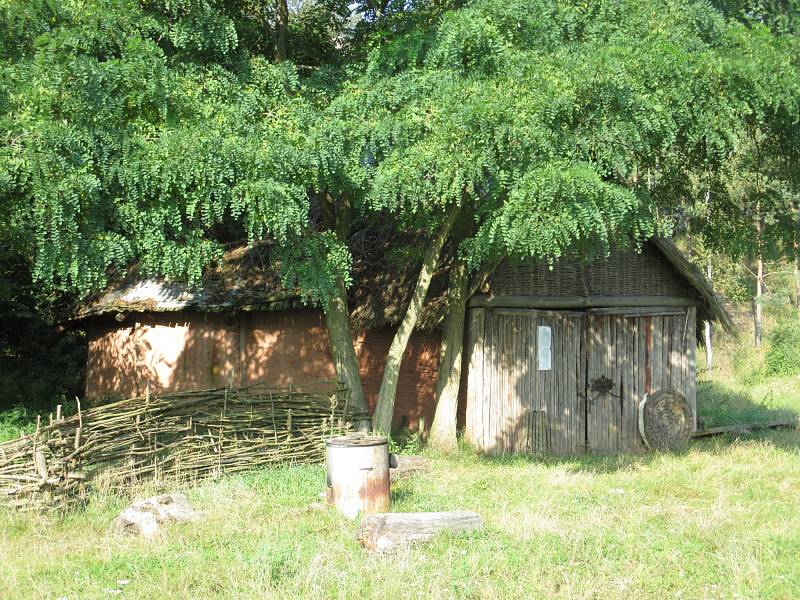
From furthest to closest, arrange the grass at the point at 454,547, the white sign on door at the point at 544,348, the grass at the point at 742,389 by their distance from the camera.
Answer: the grass at the point at 742,389 < the white sign on door at the point at 544,348 < the grass at the point at 454,547

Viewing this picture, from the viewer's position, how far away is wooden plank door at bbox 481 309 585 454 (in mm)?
12141

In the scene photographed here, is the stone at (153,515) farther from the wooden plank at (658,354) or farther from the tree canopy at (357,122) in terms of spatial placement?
the wooden plank at (658,354)

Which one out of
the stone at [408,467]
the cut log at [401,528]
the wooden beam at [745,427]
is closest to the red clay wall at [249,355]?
the stone at [408,467]

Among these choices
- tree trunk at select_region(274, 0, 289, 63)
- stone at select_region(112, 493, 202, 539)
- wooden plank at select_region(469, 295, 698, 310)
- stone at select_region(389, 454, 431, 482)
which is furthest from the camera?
wooden plank at select_region(469, 295, 698, 310)

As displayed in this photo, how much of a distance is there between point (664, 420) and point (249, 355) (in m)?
6.59

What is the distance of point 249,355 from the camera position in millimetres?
13523

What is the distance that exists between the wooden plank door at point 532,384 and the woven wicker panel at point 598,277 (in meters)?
0.36

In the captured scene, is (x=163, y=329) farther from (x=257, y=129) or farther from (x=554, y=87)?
(x=554, y=87)

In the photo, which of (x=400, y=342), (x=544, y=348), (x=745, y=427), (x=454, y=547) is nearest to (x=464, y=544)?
(x=454, y=547)

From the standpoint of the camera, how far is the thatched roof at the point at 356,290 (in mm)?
12445

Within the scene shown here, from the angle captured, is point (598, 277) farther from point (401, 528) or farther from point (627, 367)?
point (401, 528)

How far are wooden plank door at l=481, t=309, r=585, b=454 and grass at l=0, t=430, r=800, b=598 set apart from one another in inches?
101

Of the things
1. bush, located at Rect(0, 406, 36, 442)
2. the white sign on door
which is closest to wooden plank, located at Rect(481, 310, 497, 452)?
the white sign on door

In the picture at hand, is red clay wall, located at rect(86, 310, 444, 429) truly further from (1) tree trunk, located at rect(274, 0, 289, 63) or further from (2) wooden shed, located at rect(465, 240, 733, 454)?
(1) tree trunk, located at rect(274, 0, 289, 63)
